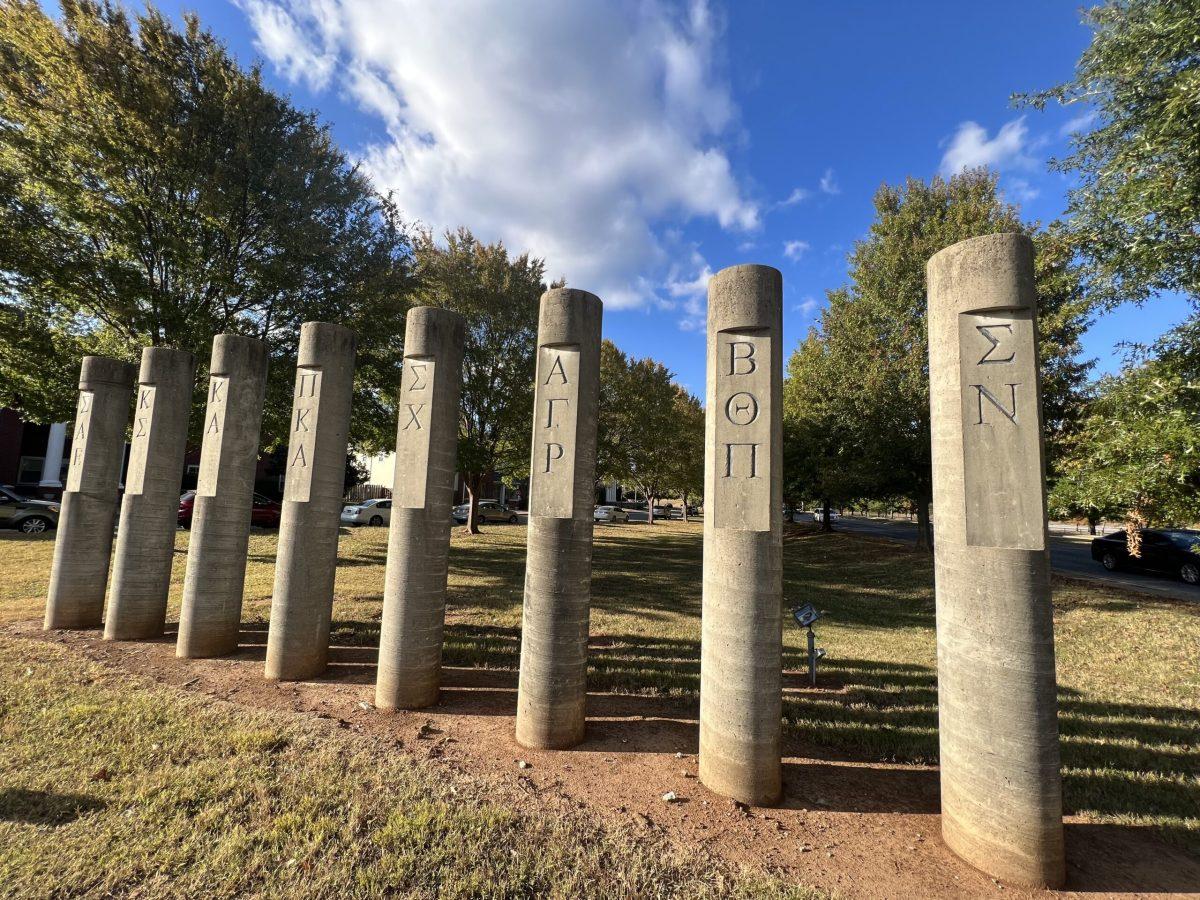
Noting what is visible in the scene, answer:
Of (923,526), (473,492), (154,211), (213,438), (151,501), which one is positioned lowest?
(923,526)

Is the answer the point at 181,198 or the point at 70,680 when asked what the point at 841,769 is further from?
the point at 181,198

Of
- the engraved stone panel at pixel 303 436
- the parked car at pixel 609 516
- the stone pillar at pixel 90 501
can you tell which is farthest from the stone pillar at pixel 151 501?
the parked car at pixel 609 516

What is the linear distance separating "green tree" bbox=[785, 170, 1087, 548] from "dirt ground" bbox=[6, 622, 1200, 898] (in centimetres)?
1160

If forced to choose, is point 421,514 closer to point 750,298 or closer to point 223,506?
point 223,506

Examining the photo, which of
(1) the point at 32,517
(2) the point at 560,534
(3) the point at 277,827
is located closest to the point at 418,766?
(3) the point at 277,827

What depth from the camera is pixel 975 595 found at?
131 inches

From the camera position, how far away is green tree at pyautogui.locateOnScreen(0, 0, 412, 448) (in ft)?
32.2

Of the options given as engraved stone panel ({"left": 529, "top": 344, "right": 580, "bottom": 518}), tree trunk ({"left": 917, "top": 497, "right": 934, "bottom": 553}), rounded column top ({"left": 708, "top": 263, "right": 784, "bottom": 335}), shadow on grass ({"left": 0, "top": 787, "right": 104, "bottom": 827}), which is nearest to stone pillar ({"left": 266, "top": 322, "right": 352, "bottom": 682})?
shadow on grass ({"left": 0, "top": 787, "right": 104, "bottom": 827})

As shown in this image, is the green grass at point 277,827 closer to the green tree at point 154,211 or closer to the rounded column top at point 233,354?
the rounded column top at point 233,354

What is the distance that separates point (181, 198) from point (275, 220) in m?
1.94

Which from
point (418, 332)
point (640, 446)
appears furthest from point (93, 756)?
point (640, 446)

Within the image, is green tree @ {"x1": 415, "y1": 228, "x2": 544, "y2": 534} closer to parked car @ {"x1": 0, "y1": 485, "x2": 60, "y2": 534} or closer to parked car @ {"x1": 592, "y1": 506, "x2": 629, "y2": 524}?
parked car @ {"x1": 0, "y1": 485, "x2": 60, "y2": 534}

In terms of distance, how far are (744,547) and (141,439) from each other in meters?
8.36

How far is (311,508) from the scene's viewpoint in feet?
19.7
